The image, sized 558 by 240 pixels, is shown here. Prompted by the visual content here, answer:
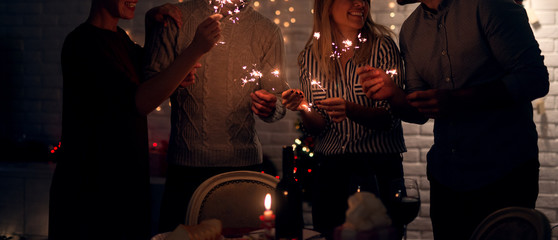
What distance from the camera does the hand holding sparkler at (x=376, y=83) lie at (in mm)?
1801

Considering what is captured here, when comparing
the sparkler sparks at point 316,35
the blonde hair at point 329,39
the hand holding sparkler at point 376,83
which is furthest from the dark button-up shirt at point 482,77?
the sparkler sparks at point 316,35

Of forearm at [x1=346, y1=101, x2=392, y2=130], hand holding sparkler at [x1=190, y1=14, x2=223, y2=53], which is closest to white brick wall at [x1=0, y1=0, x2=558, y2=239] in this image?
forearm at [x1=346, y1=101, x2=392, y2=130]

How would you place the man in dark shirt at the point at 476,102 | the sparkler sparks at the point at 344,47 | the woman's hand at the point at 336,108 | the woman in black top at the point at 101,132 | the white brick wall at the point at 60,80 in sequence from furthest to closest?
the white brick wall at the point at 60,80, the sparkler sparks at the point at 344,47, the woman's hand at the point at 336,108, the woman in black top at the point at 101,132, the man in dark shirt at the point at 476,102

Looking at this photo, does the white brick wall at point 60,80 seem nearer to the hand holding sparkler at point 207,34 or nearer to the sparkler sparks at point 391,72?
the sparkler sparks at point 391,72

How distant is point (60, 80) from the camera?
4137 mm

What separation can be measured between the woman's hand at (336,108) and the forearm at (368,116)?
0.03 metres

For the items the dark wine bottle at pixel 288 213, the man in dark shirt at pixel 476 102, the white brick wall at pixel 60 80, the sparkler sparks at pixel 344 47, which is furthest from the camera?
the white brick wall at pixel 60 80

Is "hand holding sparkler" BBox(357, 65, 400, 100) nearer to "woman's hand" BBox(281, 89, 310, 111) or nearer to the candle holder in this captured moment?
"woman's hand" BBox(281, 89, 310, 111)

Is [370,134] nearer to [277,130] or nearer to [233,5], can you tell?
[233,5]

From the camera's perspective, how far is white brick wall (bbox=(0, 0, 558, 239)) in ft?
11.5

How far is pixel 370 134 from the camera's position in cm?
204

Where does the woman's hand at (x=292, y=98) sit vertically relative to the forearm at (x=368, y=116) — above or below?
above

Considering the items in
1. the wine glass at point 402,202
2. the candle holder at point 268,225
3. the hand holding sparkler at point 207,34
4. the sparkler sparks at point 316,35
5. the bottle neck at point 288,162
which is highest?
the sparkler sparks at point 316,35

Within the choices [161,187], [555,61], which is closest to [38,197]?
[161,187]
